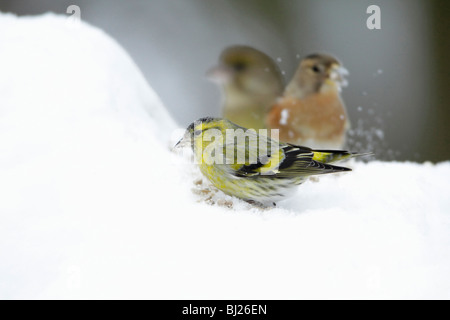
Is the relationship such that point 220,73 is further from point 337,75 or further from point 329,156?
point 329,156

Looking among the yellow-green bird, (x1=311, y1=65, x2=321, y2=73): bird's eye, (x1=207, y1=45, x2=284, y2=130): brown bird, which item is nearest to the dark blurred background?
(x1=207, y1=45, x2=284, y2=130): brown bird

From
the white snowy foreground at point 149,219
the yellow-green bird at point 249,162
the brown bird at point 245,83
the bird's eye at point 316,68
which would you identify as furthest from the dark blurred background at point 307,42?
the yellow-green bird at point 249,162

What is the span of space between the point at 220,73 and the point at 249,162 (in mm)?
1078

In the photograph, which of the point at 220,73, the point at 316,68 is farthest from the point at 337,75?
the point at 220,73

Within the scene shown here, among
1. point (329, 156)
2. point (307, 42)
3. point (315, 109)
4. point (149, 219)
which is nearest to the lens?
point (149, 219)

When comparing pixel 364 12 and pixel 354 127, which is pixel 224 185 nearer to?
pixel 354 127

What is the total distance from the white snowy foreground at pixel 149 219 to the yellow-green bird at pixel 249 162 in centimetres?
7

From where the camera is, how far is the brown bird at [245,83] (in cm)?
234

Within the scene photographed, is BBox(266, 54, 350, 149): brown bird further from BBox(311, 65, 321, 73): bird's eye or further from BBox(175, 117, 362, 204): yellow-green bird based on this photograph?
BBox(175, 117, 362, 204): yellow-green bird

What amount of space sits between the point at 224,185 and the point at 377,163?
830 millimetres

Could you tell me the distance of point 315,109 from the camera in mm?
2160

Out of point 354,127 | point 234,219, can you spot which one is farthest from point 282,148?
point 354,127

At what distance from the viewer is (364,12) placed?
4160 mm

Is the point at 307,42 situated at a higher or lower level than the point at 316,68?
higher
